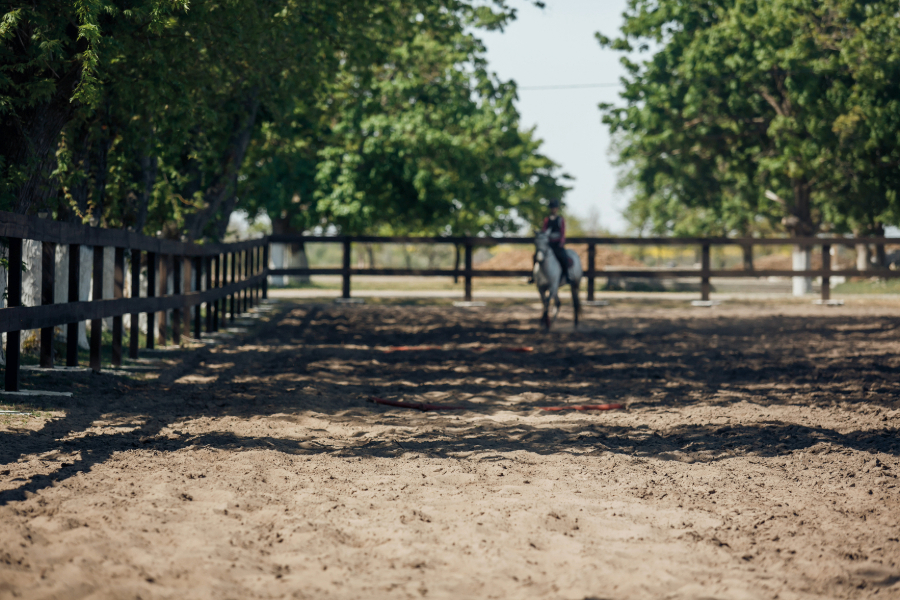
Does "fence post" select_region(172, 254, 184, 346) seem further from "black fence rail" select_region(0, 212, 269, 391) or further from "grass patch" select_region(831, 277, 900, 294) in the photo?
"grass patch" select_region(831, 277, 900, 294)

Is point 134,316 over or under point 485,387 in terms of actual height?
over

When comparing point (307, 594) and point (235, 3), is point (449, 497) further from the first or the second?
point (235, 3)

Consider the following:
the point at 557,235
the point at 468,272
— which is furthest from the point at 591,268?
the point at 557,235

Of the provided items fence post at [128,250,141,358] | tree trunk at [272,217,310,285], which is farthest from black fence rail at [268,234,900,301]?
tree trunk at [272,217,310,285]

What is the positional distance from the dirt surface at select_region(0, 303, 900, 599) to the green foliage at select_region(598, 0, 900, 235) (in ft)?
68.1

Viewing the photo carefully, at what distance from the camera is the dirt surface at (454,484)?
11.5 feet

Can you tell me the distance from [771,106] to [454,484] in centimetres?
3051

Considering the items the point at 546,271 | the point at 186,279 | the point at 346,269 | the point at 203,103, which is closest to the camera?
the point at 203,103

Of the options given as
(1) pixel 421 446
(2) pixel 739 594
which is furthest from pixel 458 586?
(1) pixel 421 446

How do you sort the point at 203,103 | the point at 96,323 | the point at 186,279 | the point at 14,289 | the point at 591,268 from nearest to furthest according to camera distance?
the point at 14,289, the point at 96,323, the point at 203,103, the point at 186,279, the point at 591,268

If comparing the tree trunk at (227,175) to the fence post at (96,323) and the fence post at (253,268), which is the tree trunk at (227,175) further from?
the fence post at (96,323)

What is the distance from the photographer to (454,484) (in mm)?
4969

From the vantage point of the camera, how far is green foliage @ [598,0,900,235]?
27906 millimetres

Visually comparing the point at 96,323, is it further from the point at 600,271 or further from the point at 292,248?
the point at 292,248
